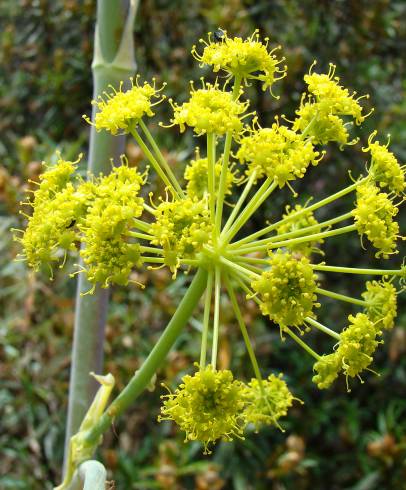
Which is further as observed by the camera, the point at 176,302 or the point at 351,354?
the point at 176,302

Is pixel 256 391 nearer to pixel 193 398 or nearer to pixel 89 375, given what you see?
pixel 193 398

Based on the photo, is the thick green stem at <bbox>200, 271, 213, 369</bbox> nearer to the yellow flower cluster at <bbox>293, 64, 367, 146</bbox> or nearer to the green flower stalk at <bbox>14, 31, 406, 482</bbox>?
the green flower stalk at <bbox>14, 31, 406, 482</bbox>

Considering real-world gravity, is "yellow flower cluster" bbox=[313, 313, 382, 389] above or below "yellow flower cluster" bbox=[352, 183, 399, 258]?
below

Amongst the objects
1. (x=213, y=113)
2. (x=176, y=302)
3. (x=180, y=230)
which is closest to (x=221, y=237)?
(x=180, y=230)

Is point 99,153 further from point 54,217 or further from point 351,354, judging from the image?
point 351,354

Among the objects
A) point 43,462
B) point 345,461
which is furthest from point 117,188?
point 345,461

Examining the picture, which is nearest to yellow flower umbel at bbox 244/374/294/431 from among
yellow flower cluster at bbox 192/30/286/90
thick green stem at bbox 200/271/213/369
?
thick green stem at bbox 200/271/213/369

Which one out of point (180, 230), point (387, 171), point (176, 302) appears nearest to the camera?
point (180, 230)
